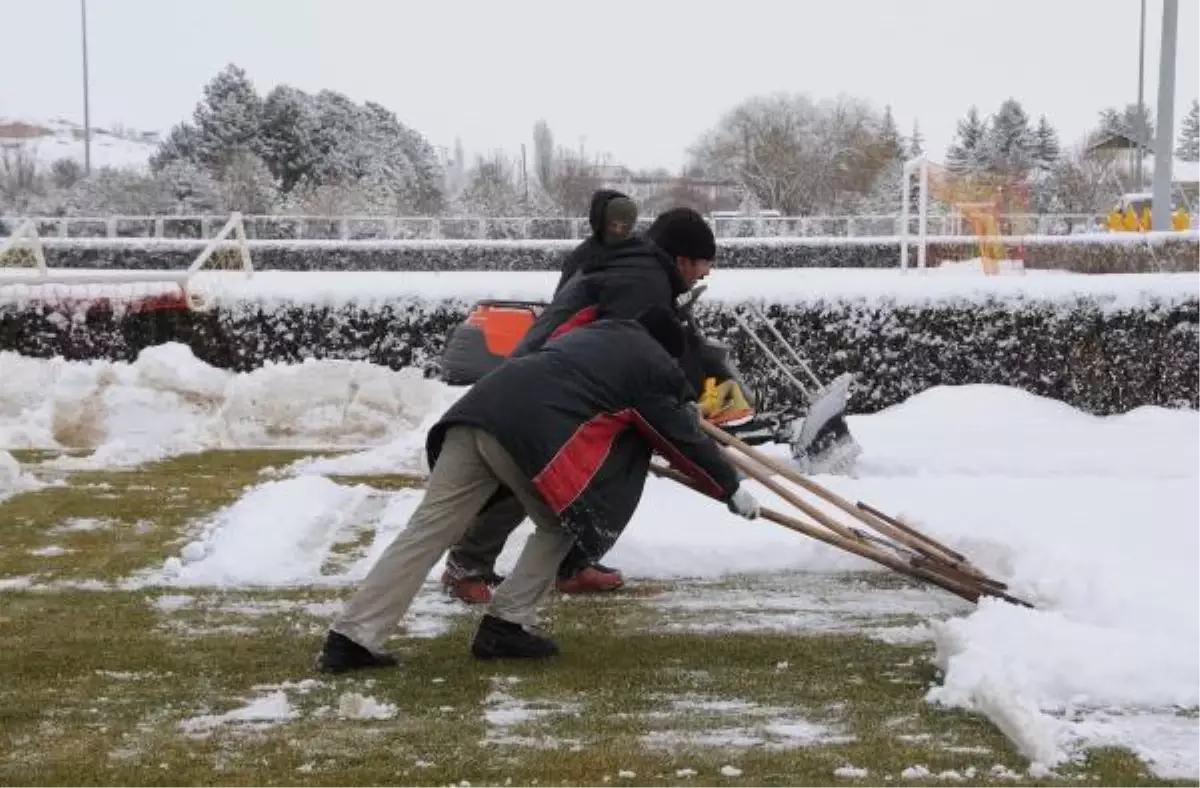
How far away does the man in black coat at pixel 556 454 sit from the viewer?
15.3ft

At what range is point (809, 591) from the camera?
241 inches

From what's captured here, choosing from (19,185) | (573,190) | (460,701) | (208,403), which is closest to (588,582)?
(460,701)

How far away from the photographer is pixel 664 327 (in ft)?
16.8

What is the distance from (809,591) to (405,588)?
2052mm

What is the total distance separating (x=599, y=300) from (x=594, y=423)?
32.3 inches

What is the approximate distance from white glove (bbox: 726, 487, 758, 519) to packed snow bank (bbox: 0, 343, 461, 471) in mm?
5942

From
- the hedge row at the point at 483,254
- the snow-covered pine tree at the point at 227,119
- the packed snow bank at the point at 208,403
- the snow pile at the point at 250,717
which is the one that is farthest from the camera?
the snow-covered pine tree at the point at 227,119

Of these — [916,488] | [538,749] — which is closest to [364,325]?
[916,488]

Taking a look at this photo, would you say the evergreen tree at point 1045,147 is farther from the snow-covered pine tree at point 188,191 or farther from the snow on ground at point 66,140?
the snow on ground at point 66,140

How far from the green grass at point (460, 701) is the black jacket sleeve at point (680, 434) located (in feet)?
2.09

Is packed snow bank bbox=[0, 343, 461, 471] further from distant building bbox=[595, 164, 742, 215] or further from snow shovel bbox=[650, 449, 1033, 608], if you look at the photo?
distant building bbox=[595, 164, 742, 215]

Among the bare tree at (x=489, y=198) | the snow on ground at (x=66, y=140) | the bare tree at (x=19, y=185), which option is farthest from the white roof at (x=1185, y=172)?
the snow on ground at (x=66, y=140)

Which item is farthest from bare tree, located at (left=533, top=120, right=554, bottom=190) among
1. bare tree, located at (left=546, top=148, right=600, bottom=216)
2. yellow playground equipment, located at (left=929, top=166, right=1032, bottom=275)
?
yellow playground equipment, located at (left=929, top=166, right=1032, bottom=275)

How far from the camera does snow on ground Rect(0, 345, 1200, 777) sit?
14.7 feet
